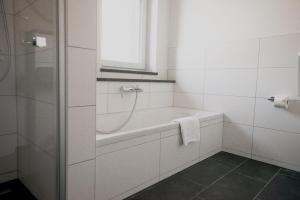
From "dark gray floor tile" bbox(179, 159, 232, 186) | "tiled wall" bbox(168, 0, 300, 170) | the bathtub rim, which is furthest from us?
"tiled wall" bbox(168, 0, 300, 170)

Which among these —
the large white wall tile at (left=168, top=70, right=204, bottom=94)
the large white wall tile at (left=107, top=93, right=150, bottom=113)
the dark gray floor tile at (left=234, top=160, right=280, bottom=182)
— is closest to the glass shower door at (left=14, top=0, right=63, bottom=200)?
the large white wall tile at (left=107, top=93, right=150, bottom=113)

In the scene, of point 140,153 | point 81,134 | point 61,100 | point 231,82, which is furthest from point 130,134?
point 231,82

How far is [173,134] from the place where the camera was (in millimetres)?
1817

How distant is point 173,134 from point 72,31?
112 centimetres

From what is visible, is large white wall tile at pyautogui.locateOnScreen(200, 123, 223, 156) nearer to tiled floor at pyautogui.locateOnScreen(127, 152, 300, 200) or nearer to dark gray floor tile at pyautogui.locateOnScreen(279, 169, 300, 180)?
tiled floor at pyautogui.locateOnScreen(127, 152, 300, 200)

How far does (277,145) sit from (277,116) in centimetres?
28

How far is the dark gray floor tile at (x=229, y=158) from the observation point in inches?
86.0

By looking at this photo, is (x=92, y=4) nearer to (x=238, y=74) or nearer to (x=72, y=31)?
(x=72, y=31)

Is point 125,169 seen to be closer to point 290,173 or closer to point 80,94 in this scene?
point 80,94

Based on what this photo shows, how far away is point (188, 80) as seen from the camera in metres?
2.73

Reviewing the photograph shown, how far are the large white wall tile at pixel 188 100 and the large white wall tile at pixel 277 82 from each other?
67 centimetres

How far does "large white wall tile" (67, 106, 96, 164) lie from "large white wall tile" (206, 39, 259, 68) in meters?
1.70

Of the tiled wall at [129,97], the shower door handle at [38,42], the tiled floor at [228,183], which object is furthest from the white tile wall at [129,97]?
the tiled floor at [228,183]

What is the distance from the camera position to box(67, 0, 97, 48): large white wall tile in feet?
3.47
